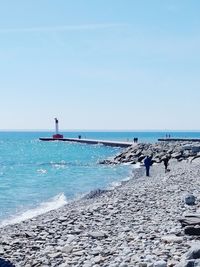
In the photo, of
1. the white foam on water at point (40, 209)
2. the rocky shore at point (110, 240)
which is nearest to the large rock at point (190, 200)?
the rocky shore at point (110, 240)

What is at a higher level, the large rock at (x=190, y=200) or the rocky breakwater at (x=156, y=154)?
the large rock at (x=190, y=200)

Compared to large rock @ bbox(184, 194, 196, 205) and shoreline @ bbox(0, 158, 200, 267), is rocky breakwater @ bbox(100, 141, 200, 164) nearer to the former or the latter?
large rock @ bbox(184, 194, 196, 205)

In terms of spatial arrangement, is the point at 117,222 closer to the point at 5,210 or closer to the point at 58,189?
the point at 5,210

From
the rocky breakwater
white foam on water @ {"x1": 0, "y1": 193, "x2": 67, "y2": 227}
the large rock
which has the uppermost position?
the large rock

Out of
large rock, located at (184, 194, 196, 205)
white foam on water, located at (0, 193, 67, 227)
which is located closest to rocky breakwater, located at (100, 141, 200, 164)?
→ white foam on water, located at (0, 193, 67, 227)

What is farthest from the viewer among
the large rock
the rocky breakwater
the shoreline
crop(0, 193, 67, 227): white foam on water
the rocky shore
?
the rocky breakwater

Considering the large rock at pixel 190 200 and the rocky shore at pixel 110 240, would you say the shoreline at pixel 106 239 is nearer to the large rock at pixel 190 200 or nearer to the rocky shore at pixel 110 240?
the rocky shore at pixel 110 240

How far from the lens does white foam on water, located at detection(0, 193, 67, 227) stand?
17.4 m

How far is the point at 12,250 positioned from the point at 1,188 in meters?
20.2

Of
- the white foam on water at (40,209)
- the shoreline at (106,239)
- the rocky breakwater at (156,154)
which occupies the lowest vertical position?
the white foam on water at (40,209)

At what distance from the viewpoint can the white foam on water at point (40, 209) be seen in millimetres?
17419

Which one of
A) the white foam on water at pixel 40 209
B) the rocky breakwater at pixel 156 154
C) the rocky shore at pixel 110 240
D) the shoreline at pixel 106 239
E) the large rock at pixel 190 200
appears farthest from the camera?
the rocky breakwater at pixel 156 154

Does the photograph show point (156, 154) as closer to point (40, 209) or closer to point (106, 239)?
point (40, 209)

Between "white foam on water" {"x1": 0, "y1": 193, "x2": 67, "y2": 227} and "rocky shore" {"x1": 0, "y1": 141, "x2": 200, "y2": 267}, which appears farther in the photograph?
"white foam on water" {"x1": 0, "y1": 193, "x2": 67, "y2": 227}
